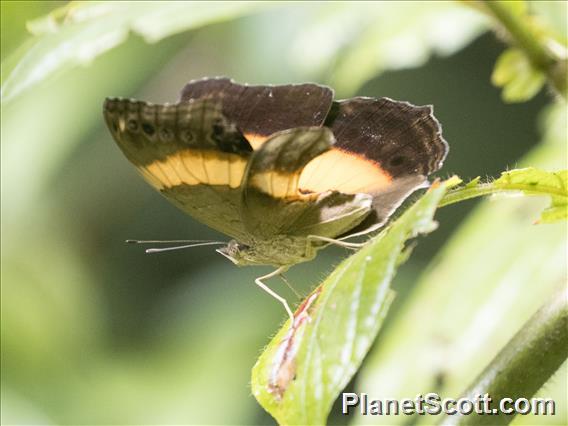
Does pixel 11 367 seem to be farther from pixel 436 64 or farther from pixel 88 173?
pixel 436 64

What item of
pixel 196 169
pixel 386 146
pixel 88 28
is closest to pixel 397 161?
pixel 386 146

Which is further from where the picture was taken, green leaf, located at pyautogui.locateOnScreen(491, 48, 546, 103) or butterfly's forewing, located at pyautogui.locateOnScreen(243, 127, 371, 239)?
green leaf, located at pyautogui.locateOnScreen(491, 48, 546, 103)

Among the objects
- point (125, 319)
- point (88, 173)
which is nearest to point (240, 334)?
point (125, 319)

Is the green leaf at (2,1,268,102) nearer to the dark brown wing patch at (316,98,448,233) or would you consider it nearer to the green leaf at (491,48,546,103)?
the dark brown wing patch at (316,98,448,233)

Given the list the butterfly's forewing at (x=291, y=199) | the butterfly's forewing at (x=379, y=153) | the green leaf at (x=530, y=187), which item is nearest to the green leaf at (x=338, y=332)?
the green leaf at (x=530, y=187)

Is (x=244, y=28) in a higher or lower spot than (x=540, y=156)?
higher

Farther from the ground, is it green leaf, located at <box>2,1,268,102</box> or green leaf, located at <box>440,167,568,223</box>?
green leaf, located at <box>2,1,268,102</box>

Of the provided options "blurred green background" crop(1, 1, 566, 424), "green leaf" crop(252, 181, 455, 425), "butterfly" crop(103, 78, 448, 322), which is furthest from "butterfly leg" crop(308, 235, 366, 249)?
"blurred green background" crop(1, 1, 566, 424)
